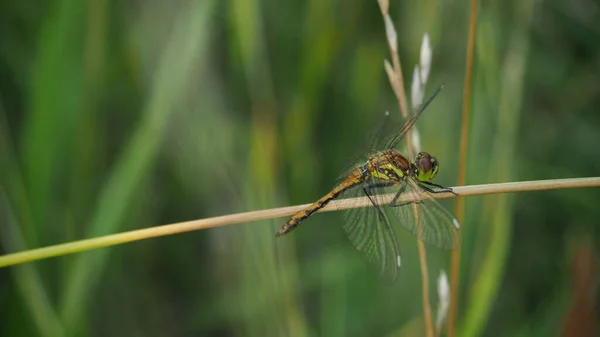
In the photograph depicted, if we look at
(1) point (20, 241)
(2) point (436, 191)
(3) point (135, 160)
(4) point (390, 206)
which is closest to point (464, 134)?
(2) point (436, 191)

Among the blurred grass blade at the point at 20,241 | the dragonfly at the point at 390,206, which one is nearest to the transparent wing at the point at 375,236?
the dragonfly at the point at 390,206

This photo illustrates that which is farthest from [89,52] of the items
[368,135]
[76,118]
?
[368,135]

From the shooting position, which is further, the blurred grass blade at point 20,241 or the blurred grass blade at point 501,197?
the blurred grass blade at point 20,241

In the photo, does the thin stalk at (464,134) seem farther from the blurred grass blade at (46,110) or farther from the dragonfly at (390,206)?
the blurred grass blade at (46,110)

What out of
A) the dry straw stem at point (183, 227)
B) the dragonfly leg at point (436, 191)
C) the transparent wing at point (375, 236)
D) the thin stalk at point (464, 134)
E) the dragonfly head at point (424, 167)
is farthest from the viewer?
the dragonfly head at point (424, 167)

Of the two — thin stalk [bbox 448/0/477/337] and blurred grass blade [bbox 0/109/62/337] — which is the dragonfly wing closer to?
thin stalk [bbox 448/0/477/337]
